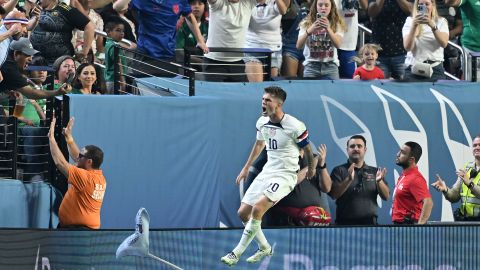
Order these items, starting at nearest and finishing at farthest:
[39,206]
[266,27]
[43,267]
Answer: [43,267]
[39,206]
[266,27]

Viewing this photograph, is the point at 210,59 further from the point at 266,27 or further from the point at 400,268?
the point at 400,268

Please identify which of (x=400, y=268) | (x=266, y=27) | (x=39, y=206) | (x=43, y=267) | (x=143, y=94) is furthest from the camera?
(x=266, y=27)

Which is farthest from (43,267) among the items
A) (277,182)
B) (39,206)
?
(277,182)

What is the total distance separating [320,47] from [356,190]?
2.14 metres

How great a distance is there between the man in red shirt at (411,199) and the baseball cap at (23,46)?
4856 mm

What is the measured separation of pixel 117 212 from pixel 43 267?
9.53 ft

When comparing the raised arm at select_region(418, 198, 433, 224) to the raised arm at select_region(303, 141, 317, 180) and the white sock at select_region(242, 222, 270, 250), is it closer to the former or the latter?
the raised arm at select_region(303, 141, 317, 180)

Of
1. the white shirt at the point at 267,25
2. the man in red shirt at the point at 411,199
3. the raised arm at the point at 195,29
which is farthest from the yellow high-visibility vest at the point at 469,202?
the raised arm at the point at 195,29

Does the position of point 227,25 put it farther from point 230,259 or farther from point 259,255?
point 230,259

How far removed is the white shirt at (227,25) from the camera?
18.1 m

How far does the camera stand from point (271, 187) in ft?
51.9

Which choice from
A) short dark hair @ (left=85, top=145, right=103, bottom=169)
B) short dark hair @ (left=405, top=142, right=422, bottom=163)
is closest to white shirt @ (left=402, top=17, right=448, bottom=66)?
short dark hair @ (left=405, top=142, right=422, bottom=163)

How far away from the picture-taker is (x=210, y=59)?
712 inches

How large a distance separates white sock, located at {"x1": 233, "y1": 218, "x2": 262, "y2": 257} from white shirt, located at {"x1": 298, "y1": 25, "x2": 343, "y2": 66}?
4.02m
